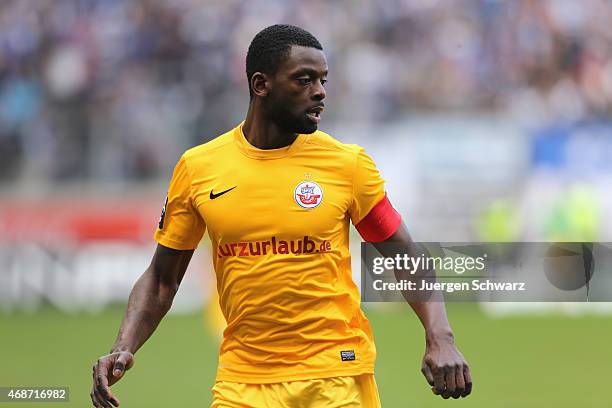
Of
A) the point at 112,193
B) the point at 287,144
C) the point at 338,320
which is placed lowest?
the point at 338,320

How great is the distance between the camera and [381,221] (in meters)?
5.20

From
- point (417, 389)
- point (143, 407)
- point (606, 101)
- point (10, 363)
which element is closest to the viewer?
point (143, 407)

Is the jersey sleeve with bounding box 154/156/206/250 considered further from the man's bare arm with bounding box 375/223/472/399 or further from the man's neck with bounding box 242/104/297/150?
the man's bare arm with bounding box 375/223/472/399

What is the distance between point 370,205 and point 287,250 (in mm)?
401

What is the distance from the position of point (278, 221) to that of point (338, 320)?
19.0 inches

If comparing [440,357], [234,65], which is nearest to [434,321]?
[440,357]

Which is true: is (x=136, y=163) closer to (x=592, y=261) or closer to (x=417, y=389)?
(x=417, y=389)

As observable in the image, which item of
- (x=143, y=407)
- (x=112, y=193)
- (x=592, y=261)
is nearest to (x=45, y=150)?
(x=112, y=193)

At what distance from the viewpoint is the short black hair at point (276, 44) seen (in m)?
5.12

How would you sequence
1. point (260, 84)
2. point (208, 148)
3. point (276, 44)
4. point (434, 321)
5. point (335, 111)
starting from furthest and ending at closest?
point (335, 111)
point (208, 148)
point (260, 84)
point (276, 44)
point (434, 321)

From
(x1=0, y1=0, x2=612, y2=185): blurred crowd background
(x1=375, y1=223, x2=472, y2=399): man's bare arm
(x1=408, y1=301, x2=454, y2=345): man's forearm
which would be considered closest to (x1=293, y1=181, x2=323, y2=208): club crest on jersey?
(x1=375, y1=223, x2=472, y2=399): man's bare arm

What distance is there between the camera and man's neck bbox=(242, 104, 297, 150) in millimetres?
5262

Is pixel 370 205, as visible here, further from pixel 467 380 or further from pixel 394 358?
pixel 394 358

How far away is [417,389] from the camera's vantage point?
12062 mm
